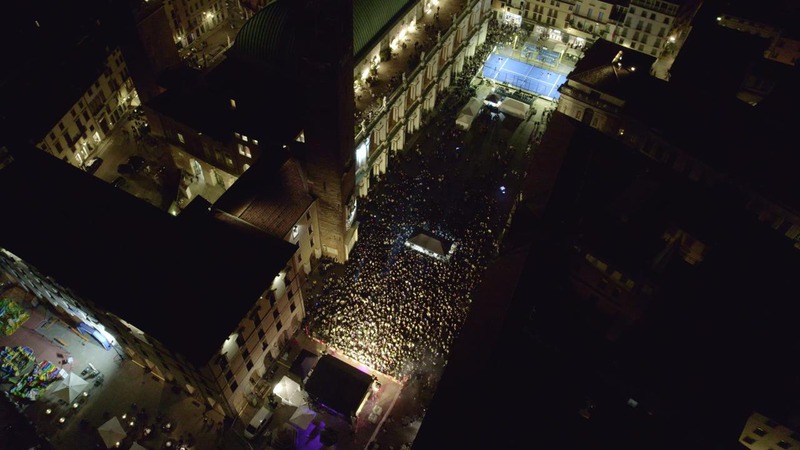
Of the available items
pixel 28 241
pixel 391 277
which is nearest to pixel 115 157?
pixel 28 241

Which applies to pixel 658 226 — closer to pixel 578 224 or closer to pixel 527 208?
pixel 578 224

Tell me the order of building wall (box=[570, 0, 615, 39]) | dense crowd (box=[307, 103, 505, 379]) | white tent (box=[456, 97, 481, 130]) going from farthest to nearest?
1. building wall (box=[570, 0, 615, 39])
2. white tent (box=[456, 97, 481, 130])
3. dense crowd (box=[307, 103, 505, 379])

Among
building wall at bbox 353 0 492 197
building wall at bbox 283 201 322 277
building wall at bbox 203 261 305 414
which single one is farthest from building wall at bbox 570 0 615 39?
building wall at bbox 203 261 305 414

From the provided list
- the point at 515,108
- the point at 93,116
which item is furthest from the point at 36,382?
the point at 515,108

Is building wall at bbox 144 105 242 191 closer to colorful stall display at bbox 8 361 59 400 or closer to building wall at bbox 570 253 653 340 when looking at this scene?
colorful stall display at bbox 8 361 59 400

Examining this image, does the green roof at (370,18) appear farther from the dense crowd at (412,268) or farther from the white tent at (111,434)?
the white tent at (111,434)

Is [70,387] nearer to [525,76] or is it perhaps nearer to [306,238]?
[306,238]
